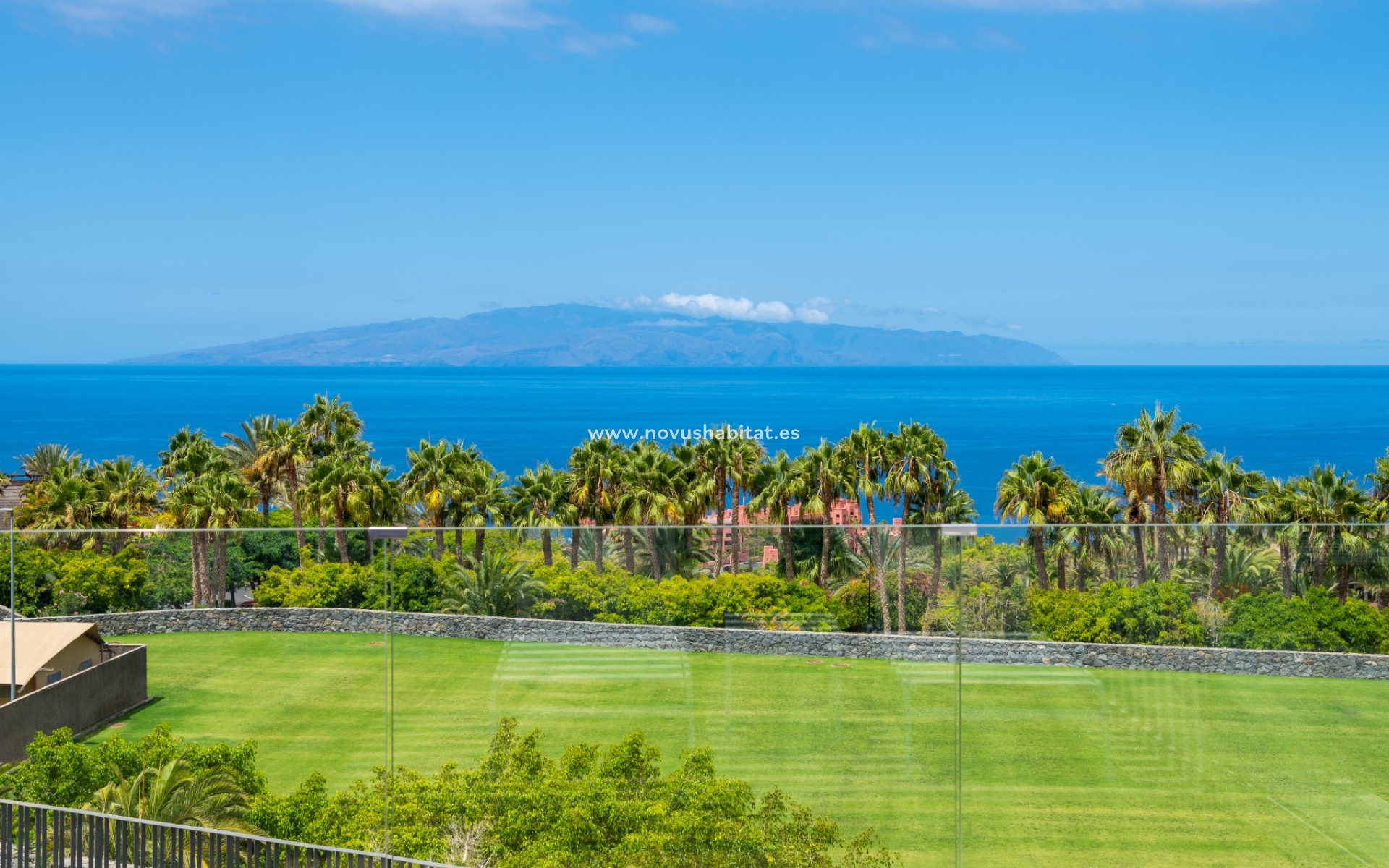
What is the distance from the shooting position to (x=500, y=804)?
6543mm

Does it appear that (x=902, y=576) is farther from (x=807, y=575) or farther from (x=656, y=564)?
(x=656, y=564)

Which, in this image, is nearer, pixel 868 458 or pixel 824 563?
pixel 824 563

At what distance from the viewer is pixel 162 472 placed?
34500 mm

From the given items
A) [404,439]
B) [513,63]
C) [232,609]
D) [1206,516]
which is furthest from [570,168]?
[232,609]

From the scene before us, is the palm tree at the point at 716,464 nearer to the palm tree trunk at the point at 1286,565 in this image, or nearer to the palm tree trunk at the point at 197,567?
the palm tree trunk at the point at 197,567

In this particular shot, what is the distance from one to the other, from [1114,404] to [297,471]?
154 m

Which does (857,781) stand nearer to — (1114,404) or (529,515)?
(529,515)

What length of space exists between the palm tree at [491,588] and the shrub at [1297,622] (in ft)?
12.3

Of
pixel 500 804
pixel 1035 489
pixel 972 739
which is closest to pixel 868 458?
pixel 1035 489

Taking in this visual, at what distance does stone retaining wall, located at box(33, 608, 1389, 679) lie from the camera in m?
6.49

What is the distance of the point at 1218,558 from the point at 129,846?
222 inches

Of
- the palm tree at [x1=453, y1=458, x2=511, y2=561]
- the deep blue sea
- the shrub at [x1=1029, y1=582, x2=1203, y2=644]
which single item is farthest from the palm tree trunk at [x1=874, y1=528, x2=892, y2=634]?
the deep blue sea

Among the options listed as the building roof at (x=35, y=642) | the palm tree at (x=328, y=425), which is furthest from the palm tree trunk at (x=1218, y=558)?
the palm tree at (x=328, y=425)

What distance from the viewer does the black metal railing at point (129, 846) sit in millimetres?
5715
